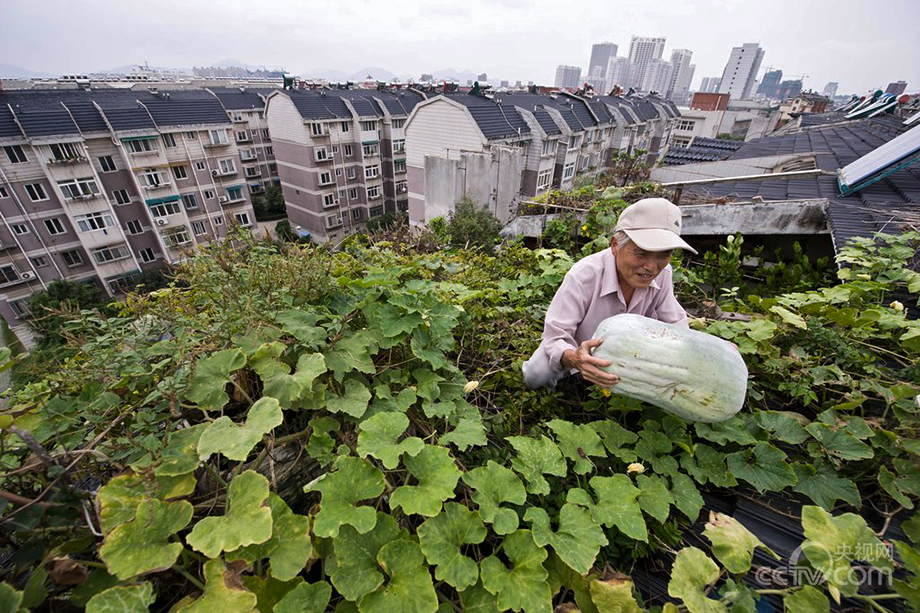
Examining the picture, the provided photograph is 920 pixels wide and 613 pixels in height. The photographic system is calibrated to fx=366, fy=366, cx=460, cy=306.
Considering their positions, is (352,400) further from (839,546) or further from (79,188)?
(79,188)

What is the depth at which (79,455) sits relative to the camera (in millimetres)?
1412

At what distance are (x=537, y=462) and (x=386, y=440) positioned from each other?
73 centimetres

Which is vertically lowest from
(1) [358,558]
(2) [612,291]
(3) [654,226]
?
(1) [358,558]

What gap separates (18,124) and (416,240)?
19486mm

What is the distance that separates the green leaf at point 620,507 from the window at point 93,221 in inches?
919

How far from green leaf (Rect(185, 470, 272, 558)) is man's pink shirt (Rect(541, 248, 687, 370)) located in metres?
1.65

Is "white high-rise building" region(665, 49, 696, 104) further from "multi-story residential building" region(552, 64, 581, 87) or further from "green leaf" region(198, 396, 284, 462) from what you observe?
"green leaf" region(198, 396, 284, 462)

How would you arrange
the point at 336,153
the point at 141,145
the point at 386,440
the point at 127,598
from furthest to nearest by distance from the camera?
the point at 336,153 → the point at 141,145 → the point at 386,440 → the point at 127,598

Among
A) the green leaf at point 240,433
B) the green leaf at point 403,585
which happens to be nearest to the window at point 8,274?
the green leaf at point 240,433

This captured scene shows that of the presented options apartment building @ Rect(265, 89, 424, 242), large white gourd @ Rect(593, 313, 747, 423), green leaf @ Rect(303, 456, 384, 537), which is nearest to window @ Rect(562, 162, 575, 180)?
apartment building @ Rect(265, 89, 424, 242)

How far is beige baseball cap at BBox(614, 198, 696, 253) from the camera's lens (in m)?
2.08

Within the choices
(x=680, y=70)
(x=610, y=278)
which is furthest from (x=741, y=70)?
(x=610, y=278)

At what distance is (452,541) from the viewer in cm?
143

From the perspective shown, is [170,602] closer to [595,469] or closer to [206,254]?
[595,469]
